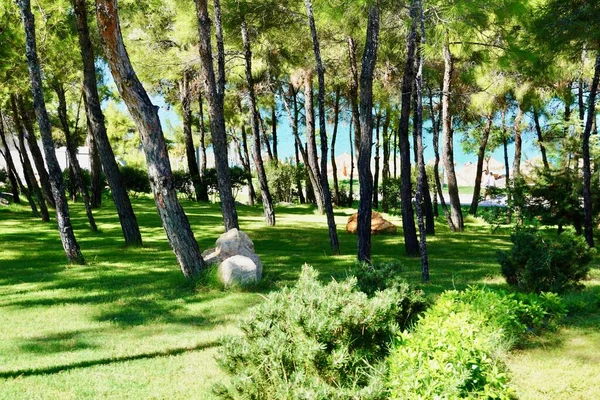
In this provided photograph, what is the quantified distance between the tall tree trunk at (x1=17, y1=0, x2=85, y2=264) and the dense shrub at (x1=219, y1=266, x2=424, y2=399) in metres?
6.86

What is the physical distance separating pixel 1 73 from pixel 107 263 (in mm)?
8005

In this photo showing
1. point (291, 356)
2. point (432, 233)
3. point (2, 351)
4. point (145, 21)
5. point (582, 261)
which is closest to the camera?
point (291, 356)

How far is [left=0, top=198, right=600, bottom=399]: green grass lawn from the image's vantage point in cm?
446

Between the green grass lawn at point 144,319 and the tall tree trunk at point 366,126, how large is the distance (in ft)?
2.72

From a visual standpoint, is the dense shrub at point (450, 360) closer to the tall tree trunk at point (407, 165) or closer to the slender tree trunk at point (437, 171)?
the tall tree trunk at point (407, 165)

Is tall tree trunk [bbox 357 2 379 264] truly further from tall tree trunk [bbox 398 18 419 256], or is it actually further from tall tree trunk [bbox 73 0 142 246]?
tall tree trunk [bbox 73 0 142 246]

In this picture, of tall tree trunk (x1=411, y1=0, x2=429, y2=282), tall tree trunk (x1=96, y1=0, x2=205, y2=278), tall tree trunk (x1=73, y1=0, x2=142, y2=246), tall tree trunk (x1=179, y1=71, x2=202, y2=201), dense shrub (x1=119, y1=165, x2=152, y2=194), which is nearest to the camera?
tall tree trunk (x1=96, y1=0, x2=205, y2=278)

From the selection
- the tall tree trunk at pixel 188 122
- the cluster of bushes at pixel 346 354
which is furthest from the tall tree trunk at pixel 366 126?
the tall tree trunk at pixel 188 122

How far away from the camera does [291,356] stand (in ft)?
11.5

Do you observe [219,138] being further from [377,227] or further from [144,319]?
[377,227]

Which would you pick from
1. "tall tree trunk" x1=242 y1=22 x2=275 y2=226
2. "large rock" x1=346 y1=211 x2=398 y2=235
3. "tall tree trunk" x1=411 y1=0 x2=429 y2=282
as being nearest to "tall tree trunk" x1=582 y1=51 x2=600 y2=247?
"tall tree trunk" x1=411 y1=0 x2=429 y2=282

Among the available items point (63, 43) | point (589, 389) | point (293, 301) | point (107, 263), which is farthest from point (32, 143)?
point (589, 389)

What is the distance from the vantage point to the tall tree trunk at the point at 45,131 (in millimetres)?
9172

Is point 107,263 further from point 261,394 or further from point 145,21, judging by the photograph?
point 145,21
